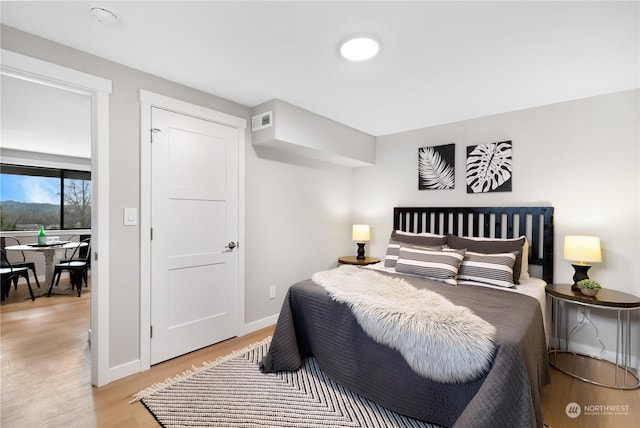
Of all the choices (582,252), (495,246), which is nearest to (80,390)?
(495,246)

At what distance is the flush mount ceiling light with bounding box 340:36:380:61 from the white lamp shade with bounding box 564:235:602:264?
7.28 feet

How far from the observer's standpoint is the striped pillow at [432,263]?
8.41 feet

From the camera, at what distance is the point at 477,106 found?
115 inches

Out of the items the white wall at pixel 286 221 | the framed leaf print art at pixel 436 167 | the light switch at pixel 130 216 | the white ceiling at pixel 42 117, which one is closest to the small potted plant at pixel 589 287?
the framed leaf print art at pixel 436 167

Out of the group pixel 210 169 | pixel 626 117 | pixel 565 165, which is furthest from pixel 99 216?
pixel 626 117

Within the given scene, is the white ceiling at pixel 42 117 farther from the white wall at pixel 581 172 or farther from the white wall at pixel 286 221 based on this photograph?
the white wall at pixel 581 172

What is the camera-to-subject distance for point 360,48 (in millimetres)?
1925

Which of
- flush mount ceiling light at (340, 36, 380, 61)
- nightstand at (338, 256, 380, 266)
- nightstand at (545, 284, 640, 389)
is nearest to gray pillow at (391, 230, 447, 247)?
nightstand at (338, 256, 380, 266)

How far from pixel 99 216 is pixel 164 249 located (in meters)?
0.53

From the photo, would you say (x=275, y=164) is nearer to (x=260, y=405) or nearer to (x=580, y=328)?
(x=260, y=405)

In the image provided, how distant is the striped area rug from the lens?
1.76m

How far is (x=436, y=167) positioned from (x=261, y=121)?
2092 millimetres

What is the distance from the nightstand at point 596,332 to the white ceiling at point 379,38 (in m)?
1.69

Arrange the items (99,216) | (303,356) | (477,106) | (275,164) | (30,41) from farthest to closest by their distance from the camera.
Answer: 1. (275,164)
2. (477,106)
3. (303,356)
4. (99,216)
5. (30,41)
